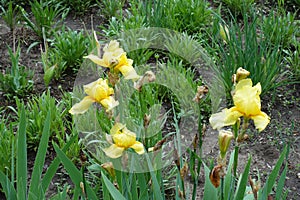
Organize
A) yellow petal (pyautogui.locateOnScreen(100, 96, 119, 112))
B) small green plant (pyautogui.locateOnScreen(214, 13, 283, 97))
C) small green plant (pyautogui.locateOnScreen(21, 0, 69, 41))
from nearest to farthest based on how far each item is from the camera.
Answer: yellow petal (pyautogui.locateOnScreen(100, 96, 119, 112))
small green plant (pyautogui.locateOnScreen(214, 13, 283, 97))
small green plant (pyautogui.locateOnScreen(21, 0, 69, 41))

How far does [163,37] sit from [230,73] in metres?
0.61

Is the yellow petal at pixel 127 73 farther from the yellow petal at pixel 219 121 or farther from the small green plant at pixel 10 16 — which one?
the small green plant at pixel 10 16

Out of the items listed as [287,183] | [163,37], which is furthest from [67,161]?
[163,37]

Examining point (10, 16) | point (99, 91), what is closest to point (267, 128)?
point (99, 91)

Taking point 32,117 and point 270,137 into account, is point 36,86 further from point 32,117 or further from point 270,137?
point 270,137

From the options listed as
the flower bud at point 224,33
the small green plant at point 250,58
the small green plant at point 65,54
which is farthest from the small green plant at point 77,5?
the small green plant at point 250,58

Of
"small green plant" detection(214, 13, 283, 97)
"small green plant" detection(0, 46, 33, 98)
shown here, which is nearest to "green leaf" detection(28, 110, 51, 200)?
"small green plant" detection(0, 46, 33, 98)

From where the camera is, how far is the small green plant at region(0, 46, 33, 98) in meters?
2.83

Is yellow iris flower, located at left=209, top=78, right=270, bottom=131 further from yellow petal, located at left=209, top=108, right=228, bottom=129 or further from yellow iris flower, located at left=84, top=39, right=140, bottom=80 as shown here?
yellow iris flower, located at left=84, top=39, right=140, bottom=80

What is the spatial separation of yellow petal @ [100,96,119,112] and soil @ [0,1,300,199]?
3.53 feet

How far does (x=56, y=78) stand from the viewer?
3.02 m

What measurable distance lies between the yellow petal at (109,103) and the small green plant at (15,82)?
1481 mm

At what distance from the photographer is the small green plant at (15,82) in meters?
2.83

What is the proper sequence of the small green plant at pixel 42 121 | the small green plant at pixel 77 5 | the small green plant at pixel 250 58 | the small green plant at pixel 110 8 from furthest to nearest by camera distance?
the small green plant at pixel 77 5 → the small green plant at pixel 110 8 → the small green plant at pixel 250 58 → the small green plant at pixel 42 121
